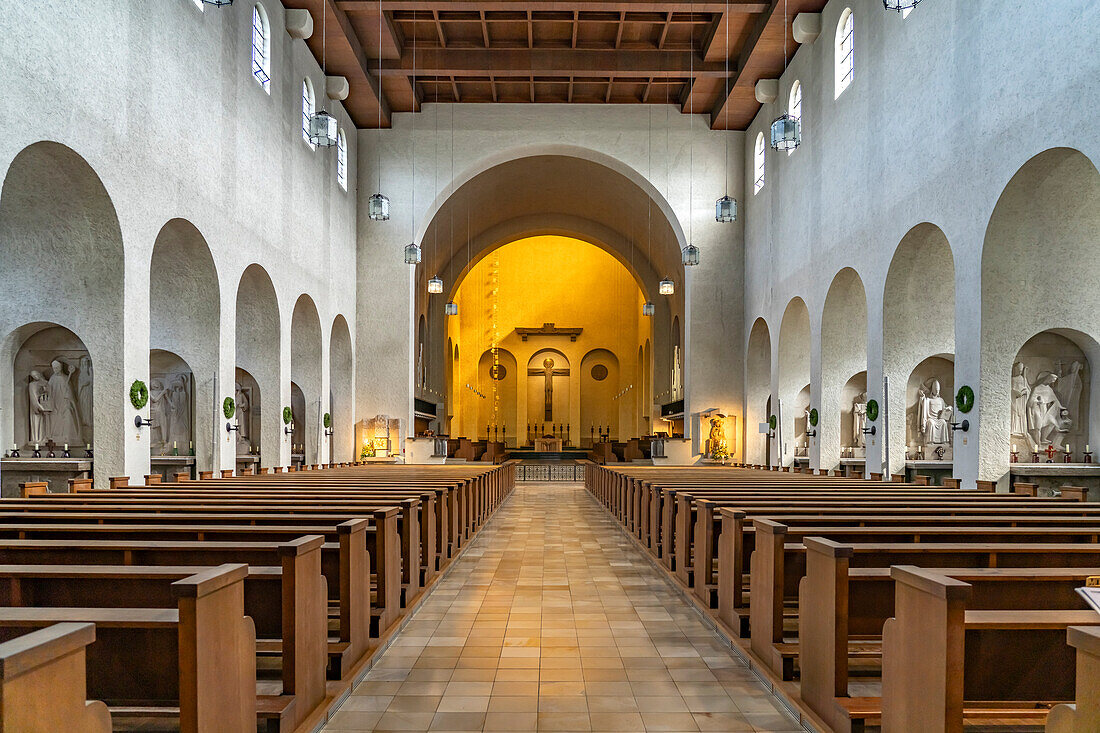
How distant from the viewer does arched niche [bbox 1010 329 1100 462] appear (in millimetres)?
10305

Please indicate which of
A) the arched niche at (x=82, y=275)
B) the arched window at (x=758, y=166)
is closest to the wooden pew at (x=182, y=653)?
the arched niche at (x=82, y=275)

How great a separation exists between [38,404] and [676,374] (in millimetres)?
17730

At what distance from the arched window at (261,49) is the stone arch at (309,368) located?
196 inches

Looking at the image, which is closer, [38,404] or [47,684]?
[47,684]

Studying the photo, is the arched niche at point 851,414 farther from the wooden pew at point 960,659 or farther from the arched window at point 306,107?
the wooden pew at point 960,659

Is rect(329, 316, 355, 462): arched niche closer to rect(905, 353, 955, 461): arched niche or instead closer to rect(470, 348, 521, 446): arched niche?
rect(905, 353, 955, 461): arched niche

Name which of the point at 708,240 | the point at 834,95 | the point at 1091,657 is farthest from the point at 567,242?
the point at 1091,657

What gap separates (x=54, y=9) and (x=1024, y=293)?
10703 millimetres

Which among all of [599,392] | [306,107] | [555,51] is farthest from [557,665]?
[599,392]

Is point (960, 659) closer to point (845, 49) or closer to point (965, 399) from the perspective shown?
point (965, 399)

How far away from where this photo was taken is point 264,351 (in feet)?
47.9

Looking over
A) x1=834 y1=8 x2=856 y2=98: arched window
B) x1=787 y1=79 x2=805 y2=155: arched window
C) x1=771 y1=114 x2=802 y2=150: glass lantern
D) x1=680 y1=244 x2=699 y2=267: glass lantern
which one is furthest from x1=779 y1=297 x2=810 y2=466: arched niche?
x1=771 y1=114 x2=802 y2=150: glass lantern

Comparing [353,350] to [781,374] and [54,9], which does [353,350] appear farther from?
[54,9]

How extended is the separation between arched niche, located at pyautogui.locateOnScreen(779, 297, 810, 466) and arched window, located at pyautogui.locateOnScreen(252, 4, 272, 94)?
10998mm
